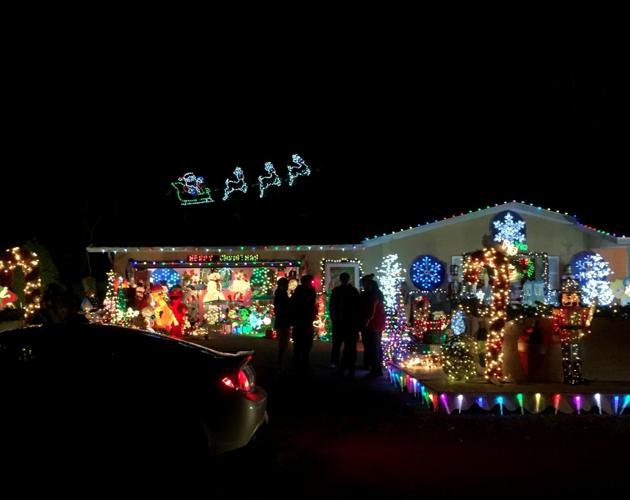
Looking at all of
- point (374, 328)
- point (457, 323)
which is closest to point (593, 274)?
point (457, 323)

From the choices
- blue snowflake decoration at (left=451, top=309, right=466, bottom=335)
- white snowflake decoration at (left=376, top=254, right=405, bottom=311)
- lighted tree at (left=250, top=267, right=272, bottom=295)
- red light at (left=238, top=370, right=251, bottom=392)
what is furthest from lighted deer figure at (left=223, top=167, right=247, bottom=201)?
red light at (left=238, top=370, right=251, bottom=392)

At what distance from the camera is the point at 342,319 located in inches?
494

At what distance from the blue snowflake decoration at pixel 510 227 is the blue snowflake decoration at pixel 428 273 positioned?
157 centimetres

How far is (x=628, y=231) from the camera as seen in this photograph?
17656 millimetres

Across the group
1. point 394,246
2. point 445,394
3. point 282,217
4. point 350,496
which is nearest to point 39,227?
point 282,217

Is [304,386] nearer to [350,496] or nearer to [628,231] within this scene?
[350,496]

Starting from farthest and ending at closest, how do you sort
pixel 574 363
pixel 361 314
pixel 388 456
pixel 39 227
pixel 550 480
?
pixel 39 227, pixel 361 314, pixel 574 363, pixel 388 456, pixel 550 480

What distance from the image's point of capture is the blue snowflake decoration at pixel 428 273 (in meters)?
18.0

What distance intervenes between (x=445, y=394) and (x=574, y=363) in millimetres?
2136

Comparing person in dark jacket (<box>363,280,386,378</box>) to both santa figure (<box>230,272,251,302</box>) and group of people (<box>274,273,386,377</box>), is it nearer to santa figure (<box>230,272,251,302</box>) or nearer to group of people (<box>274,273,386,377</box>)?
group of people (<box>274,273,386,377</box>)

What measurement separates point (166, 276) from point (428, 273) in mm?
7294

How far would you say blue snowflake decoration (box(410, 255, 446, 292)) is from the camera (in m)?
18.0

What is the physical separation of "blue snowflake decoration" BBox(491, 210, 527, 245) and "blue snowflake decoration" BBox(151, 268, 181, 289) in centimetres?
869

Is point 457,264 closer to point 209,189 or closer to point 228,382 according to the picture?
point 209,189
